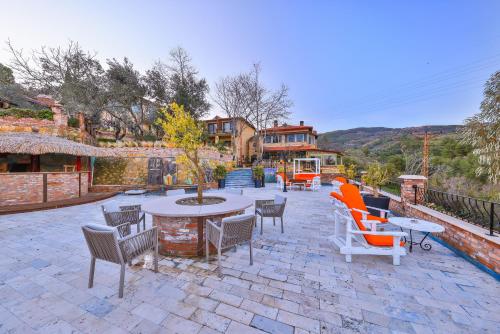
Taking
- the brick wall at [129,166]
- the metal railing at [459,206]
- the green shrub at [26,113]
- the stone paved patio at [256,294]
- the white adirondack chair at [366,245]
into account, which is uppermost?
the green shrub at [26,113]

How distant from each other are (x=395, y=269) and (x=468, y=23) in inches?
648

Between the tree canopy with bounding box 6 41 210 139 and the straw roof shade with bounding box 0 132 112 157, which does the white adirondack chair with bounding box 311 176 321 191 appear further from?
the straw roof shade with bounding box 0 132 112 157

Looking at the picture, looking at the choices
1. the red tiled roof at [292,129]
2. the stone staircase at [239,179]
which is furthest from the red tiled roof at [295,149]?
the stone staircase at [239,179]

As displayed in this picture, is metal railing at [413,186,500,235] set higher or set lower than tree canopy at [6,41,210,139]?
lower

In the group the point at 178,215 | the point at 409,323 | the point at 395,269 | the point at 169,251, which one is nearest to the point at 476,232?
the point at 395,269

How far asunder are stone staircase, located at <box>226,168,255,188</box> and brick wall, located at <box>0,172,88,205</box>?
853 centimetres

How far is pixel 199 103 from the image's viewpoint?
718 inches

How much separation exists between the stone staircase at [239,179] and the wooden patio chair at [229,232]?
11032 millimetres

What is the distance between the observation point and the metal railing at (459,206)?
11.4 ft

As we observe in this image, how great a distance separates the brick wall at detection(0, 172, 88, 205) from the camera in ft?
23.5

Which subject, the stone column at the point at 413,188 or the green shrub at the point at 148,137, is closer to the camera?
the stone column at the point at 413,188

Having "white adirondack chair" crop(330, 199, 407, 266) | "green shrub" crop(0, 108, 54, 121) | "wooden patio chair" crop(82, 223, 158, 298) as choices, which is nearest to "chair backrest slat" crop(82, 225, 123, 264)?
"wooden patio chair" crop(82, 223, 158, 298)

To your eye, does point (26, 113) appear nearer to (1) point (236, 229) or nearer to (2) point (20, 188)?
(2) point (20, 188)

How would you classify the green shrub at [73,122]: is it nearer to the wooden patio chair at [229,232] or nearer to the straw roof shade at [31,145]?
the straw roof shade at [31,145]
